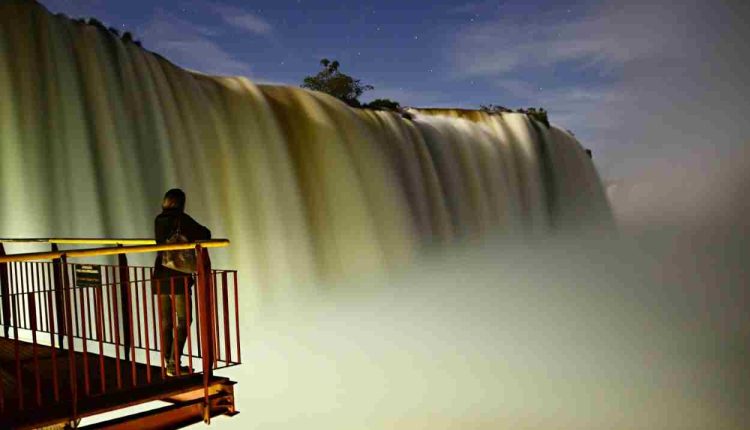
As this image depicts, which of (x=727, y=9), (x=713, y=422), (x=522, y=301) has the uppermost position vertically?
(x=727, y=9)

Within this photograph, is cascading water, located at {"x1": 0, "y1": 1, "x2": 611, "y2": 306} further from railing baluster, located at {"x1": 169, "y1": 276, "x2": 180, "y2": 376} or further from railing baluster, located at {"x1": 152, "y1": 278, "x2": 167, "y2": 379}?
railing baluster, located at {"x1": 169, "y1": 276, "x2": 180, "y2": 376}

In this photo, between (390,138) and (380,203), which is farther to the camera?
(390,138)

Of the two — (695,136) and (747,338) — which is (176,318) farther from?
(695,136)

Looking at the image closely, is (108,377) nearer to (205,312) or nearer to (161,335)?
(161,335)

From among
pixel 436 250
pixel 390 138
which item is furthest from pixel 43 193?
pixel 436 250

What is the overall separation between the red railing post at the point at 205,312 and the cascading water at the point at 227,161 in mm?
4826

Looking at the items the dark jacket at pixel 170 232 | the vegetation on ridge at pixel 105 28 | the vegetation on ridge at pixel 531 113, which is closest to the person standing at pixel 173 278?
the dark jacket at pixel 170 232

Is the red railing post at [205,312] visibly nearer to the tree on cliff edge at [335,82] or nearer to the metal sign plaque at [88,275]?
the metal sign plaque at [88,275]

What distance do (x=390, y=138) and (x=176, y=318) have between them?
12.0m

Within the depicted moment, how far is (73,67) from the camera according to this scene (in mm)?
9023

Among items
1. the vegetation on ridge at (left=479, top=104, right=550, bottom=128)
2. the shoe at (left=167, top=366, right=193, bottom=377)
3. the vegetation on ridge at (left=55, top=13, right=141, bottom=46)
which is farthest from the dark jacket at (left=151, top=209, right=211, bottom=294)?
the vegetation on ridge at (left=479, top=104, right=550, bottom=128)

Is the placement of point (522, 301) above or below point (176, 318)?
below

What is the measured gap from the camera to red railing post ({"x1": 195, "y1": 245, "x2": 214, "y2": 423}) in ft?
14.2

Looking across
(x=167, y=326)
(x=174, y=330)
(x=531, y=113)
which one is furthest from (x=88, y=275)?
(x=531, y=113)
